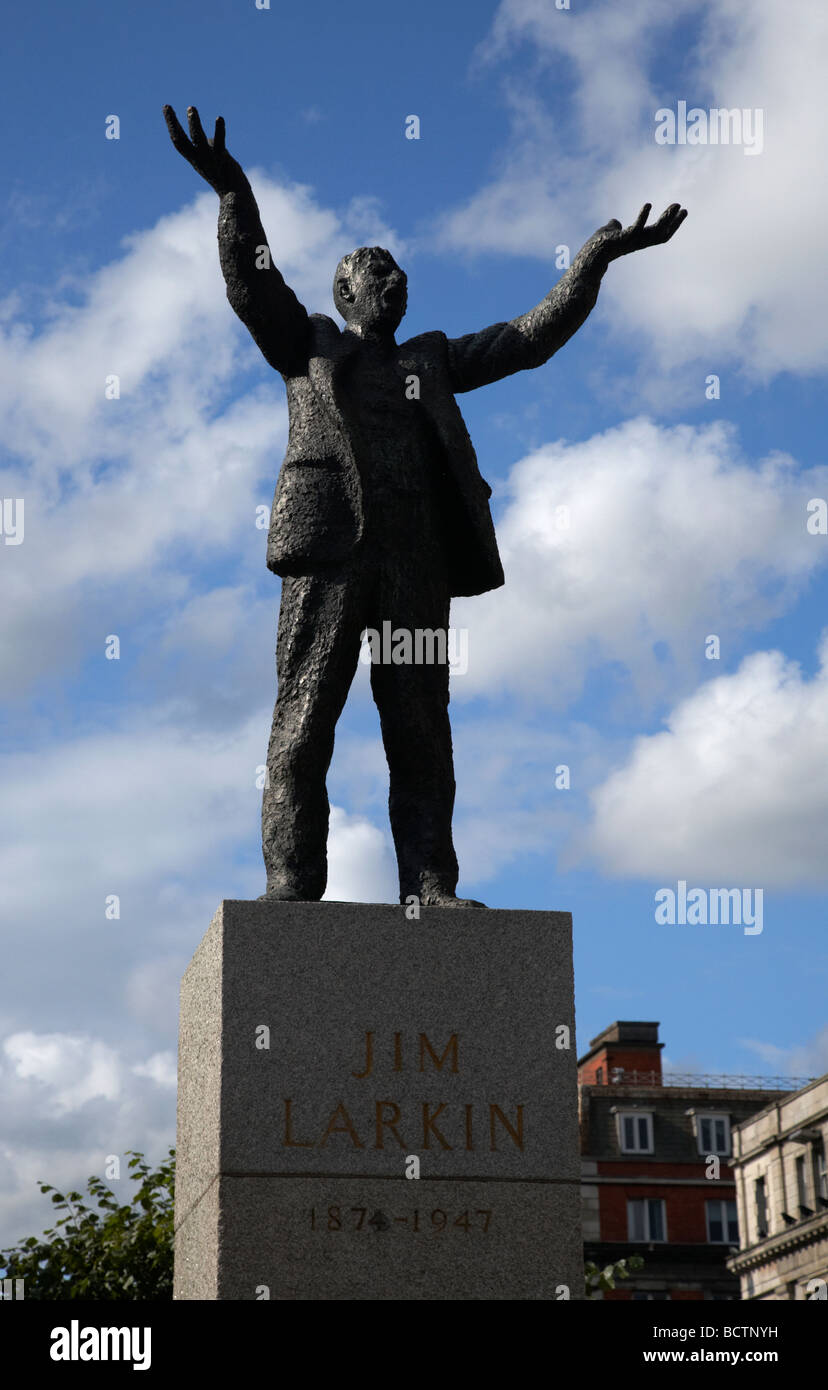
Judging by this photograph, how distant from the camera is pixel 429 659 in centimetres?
887

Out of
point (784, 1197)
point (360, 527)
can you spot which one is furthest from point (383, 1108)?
point (784, 1197)

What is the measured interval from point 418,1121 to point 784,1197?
48012 mm

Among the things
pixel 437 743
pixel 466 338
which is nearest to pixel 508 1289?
pixel 437 743

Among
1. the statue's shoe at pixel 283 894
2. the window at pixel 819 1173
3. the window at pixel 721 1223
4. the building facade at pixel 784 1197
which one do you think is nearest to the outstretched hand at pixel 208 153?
the statue's shoe at pixel 283 894

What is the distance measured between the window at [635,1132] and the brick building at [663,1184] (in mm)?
35

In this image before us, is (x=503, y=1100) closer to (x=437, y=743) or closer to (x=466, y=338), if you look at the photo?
(x=437, y=743)

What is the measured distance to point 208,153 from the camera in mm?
8766

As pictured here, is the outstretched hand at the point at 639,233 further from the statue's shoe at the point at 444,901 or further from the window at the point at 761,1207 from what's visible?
the window at the point at 761,1207

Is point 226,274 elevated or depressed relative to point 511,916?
elevated

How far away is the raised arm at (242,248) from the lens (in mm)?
8742

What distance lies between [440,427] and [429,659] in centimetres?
123

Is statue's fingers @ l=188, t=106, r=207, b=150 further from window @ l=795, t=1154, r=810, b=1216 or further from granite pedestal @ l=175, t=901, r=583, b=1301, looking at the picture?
window @ l=795, t=1154, r=810, b=1216

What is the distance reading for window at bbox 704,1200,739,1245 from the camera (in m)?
60.2
